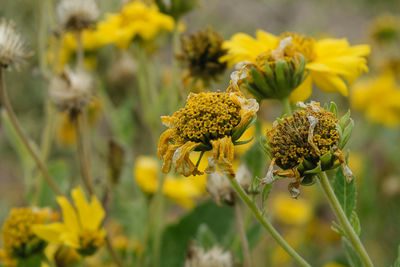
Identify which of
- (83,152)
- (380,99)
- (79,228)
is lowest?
(380,99)

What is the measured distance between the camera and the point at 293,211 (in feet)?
5.61

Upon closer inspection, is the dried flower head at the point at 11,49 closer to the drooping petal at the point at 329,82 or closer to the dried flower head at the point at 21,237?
the dried flower head at the point at 21,237

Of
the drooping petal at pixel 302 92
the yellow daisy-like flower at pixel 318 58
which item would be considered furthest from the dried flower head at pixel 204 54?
the drooping petal at pixel 302 92

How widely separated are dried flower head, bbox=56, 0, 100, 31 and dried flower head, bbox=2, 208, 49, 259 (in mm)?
383

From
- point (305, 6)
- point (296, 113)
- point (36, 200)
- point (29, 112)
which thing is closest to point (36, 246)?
point (36, 200)

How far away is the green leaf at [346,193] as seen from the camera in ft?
1.84

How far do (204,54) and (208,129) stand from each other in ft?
1.11

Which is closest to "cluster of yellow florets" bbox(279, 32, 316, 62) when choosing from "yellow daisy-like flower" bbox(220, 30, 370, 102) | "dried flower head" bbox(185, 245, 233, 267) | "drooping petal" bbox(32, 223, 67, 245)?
"yellow daisy-like flower" bbox(220, 30, 370, 102)

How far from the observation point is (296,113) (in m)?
0.50

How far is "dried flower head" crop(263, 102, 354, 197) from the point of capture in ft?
1.55

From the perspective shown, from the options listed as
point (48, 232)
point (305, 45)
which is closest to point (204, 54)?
point (305, 45)

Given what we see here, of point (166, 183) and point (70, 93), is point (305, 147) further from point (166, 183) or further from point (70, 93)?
point (166, 183)

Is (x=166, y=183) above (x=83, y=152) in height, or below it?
below

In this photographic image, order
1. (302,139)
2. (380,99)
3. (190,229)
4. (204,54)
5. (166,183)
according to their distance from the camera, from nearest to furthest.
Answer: (302,139) < (204,54) < (190,229) < (166,183) < (380,99)
